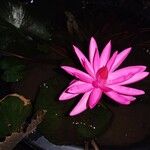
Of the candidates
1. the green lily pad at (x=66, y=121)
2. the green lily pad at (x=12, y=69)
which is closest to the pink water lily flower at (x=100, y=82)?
the green lily pad at (x=66, y=121)

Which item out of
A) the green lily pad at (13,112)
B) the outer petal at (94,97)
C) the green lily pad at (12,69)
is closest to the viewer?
the outer petal at (94,97)

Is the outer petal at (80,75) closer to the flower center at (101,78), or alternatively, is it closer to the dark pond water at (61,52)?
the flower center at (101,78)

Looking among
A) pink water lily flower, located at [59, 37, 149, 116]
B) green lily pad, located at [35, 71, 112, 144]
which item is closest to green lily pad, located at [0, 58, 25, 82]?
green lily pad, located at [35, 71, 112, 144]

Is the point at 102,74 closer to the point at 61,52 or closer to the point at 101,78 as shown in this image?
the point at 101,78

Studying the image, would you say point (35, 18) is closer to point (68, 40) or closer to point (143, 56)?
point (68, 40)

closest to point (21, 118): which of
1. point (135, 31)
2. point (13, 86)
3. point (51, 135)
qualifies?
point (51, 135)
